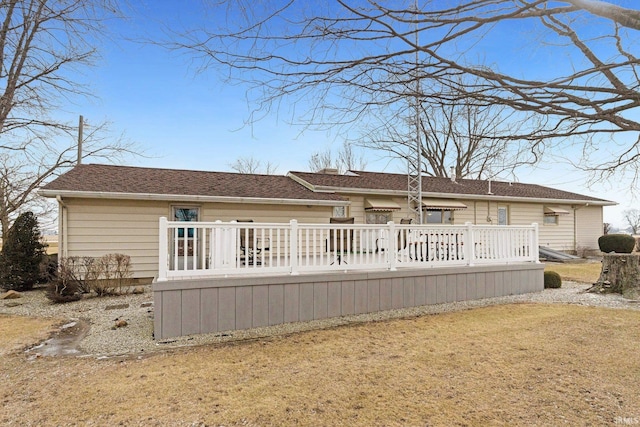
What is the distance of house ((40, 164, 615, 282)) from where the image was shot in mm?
8836

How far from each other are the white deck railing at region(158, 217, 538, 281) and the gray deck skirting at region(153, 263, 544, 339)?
0.17m

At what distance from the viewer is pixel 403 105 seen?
299 cm

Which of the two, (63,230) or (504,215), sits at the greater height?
(504,215)

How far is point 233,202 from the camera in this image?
9977mm

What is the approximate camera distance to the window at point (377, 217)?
44.2ft

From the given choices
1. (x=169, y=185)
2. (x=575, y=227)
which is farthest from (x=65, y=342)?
(x=575, y=227)

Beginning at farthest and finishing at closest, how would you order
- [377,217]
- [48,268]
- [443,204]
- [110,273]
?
[443,204] → [377,217] → [48,268] → [110,273]

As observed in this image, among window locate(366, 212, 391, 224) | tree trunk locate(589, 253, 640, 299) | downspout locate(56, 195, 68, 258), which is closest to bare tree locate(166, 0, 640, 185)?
tree trunk locate(589, 253, 640, 299)

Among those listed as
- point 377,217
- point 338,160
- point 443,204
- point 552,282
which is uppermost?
point 338,160

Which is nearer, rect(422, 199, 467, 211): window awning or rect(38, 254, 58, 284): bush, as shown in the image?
rect(38, 254, 58, 284): bush

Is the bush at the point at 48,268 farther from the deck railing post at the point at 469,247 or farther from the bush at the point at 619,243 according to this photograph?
the bush at the point at 619,243

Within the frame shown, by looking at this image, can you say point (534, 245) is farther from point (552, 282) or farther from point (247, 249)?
→ point (247, 249)

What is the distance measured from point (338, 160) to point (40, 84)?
22731mm

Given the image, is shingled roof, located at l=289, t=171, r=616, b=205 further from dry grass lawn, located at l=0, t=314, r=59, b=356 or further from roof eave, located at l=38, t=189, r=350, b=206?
dry grass lawn, located at l=0, t=314, r=59, b=356
